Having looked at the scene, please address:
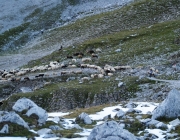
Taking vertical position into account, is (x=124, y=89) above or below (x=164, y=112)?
below

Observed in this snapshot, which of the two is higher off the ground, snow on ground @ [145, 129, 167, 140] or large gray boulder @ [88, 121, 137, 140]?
large gray boulder @ [88, 121, 137, 140]

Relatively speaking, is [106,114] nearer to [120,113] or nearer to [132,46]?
[120,113]

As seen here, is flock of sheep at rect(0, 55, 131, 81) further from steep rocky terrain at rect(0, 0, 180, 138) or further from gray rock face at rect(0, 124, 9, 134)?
gray rock face at rect(0, 124, 9, 134)

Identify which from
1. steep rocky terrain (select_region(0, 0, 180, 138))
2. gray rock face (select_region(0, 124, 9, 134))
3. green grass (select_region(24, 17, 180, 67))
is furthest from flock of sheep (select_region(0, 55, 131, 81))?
gray rock face (select_region(0, 124, 9, 134))

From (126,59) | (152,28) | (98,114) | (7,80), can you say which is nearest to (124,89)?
(98,114)

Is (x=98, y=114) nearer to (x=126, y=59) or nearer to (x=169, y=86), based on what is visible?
(x=169, y=86)

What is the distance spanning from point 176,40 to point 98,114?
123 feet

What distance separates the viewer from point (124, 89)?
45.6 meters

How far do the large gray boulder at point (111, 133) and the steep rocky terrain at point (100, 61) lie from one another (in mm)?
19742

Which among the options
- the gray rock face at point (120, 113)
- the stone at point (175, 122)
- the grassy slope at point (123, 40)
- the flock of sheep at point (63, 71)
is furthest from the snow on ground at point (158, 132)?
the flock of sheep at point (63, 71)

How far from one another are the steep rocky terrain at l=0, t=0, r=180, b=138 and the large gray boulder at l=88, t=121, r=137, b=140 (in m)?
19.7

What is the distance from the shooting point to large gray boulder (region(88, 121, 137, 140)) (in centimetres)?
2089

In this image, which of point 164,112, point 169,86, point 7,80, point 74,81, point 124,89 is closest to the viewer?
point 164,112

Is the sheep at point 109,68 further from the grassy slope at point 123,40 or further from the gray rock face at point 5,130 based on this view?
the gray rock face at point 5,130
